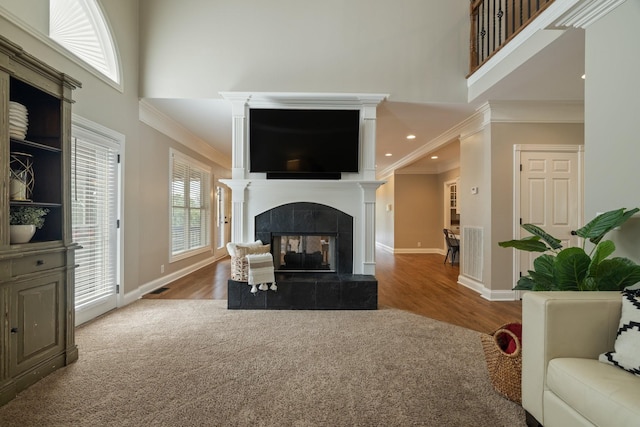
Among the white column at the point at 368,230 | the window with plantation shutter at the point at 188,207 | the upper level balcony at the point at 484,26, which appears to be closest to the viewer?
the upper level balcony at the point at 484,26

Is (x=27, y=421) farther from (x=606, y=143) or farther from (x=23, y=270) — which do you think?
(x=606, y=143)

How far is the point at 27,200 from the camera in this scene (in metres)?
1.98

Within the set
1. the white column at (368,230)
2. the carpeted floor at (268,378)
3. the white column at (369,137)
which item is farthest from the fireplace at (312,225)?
the carpeted floor at (268,378)

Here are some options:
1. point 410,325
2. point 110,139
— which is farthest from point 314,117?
point 410,325

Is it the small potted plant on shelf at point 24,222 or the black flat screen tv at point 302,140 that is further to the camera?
the black flat screen tv at point 302,140

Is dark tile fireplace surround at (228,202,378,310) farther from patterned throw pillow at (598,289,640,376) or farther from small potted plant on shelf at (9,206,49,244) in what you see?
patterned throw pillow at (598,289,640,376)

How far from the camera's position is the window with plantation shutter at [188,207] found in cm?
495

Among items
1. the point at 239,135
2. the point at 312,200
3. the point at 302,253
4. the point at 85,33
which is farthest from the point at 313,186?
the point at 85,33

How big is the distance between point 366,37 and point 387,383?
387cm

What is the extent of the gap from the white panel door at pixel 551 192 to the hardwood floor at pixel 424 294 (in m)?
0.90

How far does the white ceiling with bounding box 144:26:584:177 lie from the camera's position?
2.81 meters

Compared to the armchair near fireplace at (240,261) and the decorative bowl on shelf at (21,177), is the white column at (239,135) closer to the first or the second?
the armchair near fireplace at (240,261)

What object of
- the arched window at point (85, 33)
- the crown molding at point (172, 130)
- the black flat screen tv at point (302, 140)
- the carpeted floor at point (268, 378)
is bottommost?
the carpeted floor at point (268, 378)

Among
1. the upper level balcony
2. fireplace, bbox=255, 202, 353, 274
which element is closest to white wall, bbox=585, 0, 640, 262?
the upper level balcony
